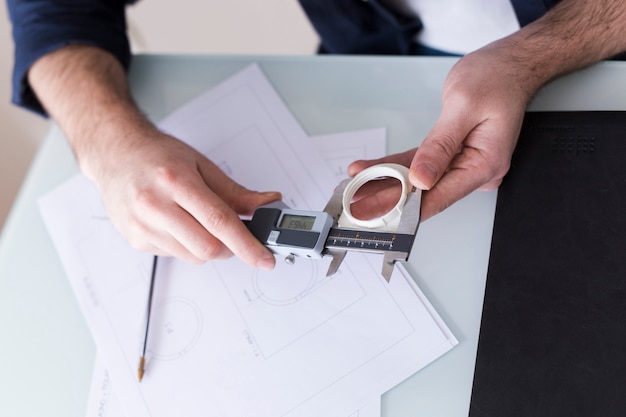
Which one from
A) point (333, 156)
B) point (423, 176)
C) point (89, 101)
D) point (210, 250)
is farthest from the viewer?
point (89, 101)

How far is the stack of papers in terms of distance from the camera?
65cm

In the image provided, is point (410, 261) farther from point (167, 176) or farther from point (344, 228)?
point (167, 176)

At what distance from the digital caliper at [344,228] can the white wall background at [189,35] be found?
1220mm

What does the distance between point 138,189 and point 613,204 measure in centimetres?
56

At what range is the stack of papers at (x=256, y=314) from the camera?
2.12ft

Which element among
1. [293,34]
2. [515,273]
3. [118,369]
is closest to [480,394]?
[515,273]

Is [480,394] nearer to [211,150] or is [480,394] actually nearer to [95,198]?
[211,150]

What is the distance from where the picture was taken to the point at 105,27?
963 millimetres

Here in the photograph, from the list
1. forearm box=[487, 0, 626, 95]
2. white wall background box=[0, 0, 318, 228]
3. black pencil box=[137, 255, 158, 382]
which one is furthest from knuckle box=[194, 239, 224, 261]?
white wall background box=[0, 0, 318, 228]

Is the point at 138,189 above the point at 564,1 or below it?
below

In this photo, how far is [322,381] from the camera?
0.64 metres

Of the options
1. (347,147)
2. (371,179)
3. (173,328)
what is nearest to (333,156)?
(347,147)

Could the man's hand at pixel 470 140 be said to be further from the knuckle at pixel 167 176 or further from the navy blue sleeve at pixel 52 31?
the navy blue sleeve at pixel 52 31

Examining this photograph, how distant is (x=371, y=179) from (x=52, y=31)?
2.02 feet
